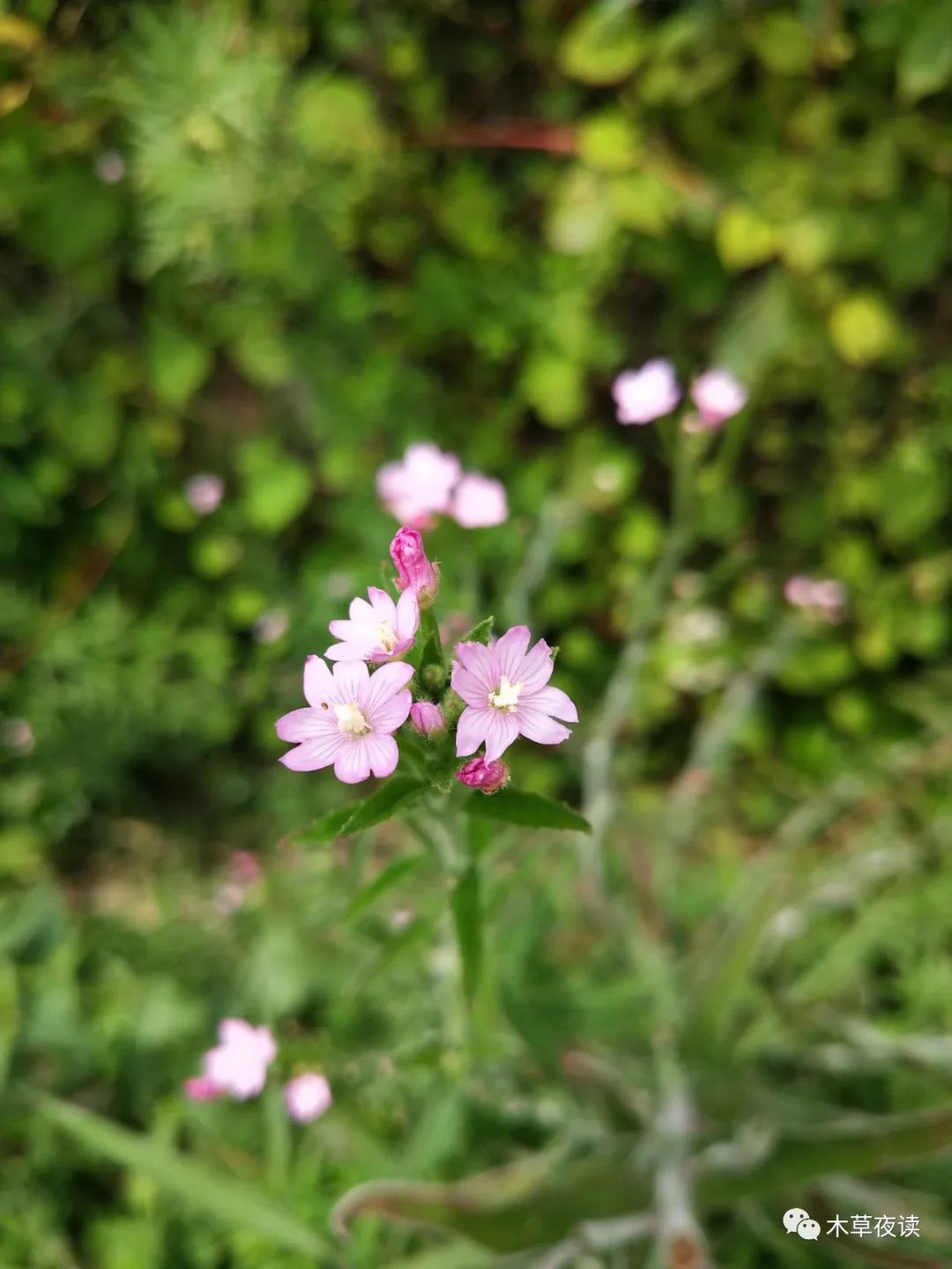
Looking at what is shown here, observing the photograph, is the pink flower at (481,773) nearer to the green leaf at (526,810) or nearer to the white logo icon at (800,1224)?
the green leaf at (526,810)

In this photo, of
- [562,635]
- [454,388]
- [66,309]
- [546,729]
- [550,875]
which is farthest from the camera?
[562,635]

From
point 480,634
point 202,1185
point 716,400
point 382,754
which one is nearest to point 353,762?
point 382,754

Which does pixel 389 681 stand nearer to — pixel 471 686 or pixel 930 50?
pixel 471 686

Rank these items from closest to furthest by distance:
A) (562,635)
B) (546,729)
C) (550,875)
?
(546,729) → (550,875) → (562,635)

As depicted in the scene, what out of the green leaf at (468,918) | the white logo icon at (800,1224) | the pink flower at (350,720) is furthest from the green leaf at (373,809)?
the white logo icon at (800,1224)

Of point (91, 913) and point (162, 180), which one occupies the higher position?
point (162, 180)

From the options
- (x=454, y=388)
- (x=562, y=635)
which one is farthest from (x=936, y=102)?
(x=562, y=635)

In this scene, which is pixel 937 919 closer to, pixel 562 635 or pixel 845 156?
pixel 562 635
